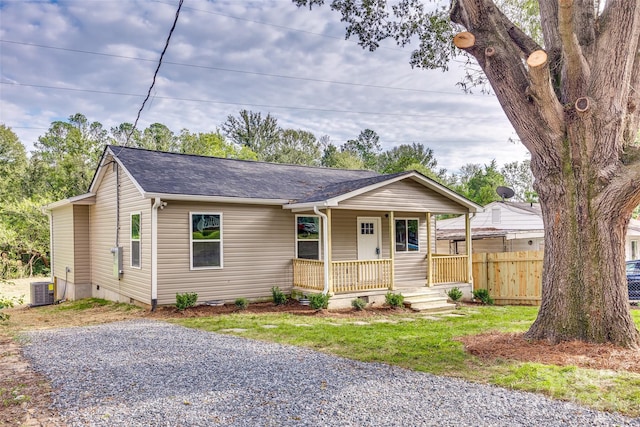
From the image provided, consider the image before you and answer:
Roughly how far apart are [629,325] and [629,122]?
9.72 ft

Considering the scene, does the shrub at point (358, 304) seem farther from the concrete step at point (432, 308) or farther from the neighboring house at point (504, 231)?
the neighboring house at point (504, 231)

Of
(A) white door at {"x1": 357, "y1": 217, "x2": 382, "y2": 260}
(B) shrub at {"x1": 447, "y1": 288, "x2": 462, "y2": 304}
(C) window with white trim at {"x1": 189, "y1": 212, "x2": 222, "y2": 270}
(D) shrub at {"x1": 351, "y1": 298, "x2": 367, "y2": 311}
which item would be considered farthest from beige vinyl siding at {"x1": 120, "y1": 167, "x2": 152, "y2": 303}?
(B) shrub at {"x1": 447, "y1": 288, "x2": 462, "y2": 304}

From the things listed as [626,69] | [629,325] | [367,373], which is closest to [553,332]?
[629,325]

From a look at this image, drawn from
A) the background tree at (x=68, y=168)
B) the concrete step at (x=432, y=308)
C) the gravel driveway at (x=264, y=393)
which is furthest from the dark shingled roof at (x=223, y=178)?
the background tree at (x=68, y=168)

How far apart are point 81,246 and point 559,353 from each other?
46.1 feet

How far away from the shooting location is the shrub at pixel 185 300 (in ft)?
33.6

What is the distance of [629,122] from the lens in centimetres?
664

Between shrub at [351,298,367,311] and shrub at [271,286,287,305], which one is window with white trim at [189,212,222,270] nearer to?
shrub at [271,286,287,305]

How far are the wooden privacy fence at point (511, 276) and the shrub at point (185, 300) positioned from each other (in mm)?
8708

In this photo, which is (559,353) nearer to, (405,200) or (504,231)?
(405,200)

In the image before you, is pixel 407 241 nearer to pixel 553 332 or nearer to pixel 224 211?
pixel 224 211

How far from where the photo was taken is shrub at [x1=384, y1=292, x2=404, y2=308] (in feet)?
37.3

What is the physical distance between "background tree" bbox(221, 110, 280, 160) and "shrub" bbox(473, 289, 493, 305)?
99.0 feet

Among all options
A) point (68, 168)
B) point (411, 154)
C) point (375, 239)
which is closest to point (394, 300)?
point (375, 239)
